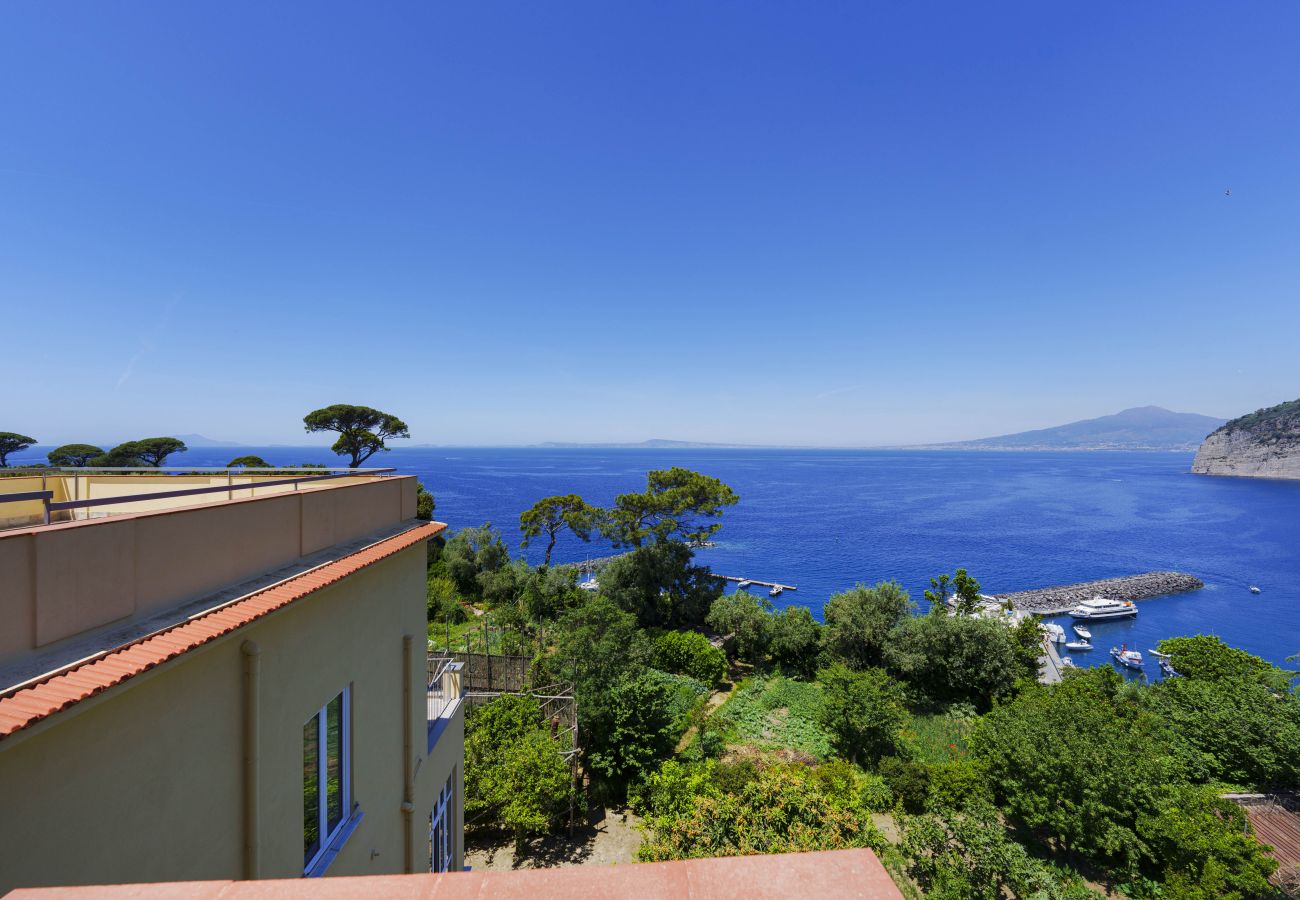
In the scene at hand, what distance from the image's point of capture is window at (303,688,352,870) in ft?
16.7

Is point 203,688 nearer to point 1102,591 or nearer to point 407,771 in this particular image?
point 407,771

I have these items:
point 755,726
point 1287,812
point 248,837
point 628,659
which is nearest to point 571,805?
point 628,659

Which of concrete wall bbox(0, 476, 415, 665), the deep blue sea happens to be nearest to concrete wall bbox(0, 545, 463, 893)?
concrete wall bbox(0, 476, 415, 665)

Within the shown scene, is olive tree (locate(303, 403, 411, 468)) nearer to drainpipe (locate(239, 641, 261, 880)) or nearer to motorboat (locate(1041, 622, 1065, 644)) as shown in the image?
drainpipe (locate(239, 641, 261, 880))

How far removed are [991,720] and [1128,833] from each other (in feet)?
17.7

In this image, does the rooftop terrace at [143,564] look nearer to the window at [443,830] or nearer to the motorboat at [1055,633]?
the window at [443,830]

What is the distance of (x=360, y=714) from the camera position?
19.4 ft

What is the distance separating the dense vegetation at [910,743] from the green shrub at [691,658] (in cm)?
10

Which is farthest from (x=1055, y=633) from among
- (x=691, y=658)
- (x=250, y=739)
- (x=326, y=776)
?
(x=250, y=739)

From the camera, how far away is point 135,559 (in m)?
3.44

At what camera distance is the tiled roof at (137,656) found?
2326 mm

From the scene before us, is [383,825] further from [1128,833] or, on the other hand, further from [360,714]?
[1128,833]

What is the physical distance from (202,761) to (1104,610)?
199ft

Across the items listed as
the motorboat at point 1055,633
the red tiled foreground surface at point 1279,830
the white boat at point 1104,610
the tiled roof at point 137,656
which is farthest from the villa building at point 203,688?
the white boat at point 1104,610
